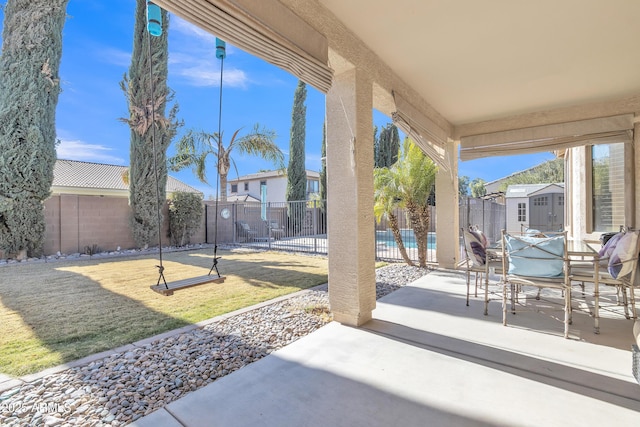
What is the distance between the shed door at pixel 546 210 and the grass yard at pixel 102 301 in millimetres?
11975

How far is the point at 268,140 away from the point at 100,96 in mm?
15629

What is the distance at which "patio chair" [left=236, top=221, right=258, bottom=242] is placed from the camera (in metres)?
14.4

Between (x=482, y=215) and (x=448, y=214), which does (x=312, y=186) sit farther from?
(x=448, y=214)

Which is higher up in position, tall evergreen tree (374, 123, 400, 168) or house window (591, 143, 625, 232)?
tall evergreen tree (374, 123, 400, 168)

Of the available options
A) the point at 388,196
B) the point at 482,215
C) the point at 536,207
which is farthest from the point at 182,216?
the point at 536,207

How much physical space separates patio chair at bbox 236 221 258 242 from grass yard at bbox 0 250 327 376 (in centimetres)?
576

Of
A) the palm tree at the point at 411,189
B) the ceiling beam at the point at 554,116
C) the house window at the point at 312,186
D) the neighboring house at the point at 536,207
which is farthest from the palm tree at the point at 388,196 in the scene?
the house window at the point at 312,186

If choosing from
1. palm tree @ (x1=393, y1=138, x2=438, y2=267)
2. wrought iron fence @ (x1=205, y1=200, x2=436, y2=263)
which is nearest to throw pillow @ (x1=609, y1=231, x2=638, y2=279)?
palm tree @ (x1=393, y1=138, x2=438, y2=267)

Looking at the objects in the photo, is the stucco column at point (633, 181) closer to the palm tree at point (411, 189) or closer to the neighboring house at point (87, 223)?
the palm tree at point (411, 189)

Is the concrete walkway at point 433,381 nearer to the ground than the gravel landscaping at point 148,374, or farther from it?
farther from it

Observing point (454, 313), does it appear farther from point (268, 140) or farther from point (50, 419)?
point (268, 140)

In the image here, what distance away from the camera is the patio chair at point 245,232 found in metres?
14.4

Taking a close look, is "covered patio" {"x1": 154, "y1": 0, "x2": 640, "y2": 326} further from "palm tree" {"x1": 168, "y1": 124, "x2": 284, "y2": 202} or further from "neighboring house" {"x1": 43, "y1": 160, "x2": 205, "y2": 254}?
"palm tree" {"x1": 168, "y1": 124, "x2": 284, "y2": 202}

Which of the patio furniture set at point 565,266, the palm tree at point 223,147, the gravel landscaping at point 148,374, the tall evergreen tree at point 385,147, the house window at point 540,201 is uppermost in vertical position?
the tall evergreen tree at point 385,147
